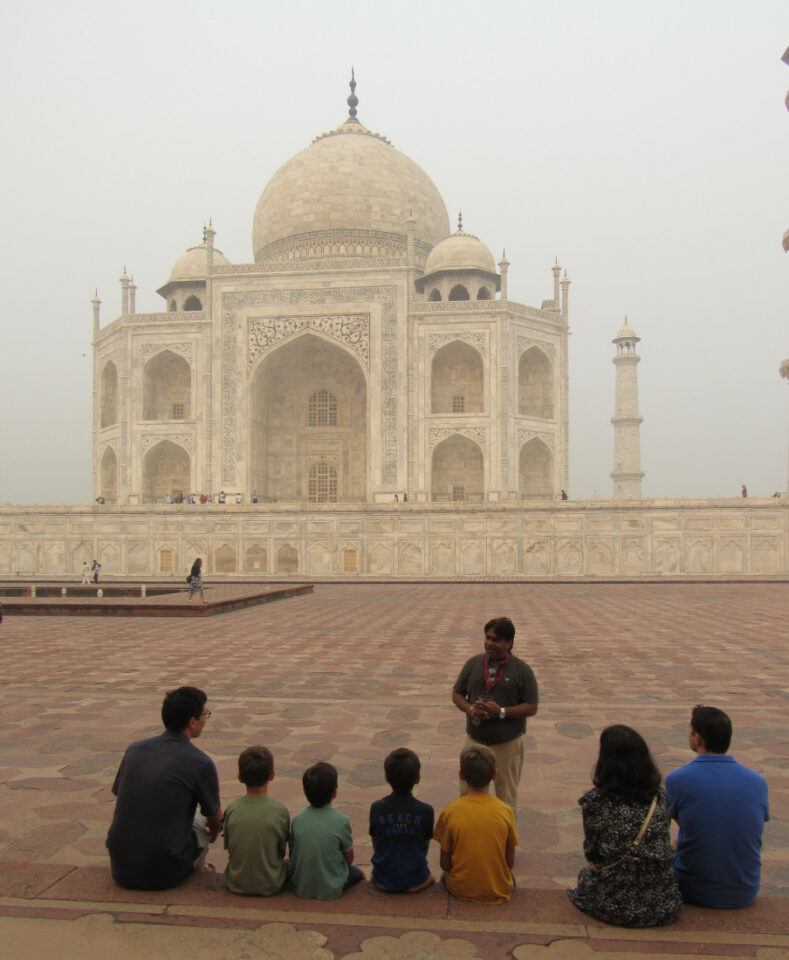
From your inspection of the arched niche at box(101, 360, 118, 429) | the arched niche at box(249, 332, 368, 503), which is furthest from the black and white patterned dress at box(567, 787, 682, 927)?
the arched niche at box(101, 360, 118, 429)

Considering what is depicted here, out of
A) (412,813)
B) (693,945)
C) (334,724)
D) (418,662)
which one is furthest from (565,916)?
(418,662)

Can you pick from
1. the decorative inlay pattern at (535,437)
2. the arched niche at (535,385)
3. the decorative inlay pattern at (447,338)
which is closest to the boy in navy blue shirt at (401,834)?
the decorative inlay pattern at (535,437)

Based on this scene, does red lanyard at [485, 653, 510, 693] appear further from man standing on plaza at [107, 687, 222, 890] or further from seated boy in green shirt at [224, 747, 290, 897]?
man standing on plaza at [107, 687, 222, 890]

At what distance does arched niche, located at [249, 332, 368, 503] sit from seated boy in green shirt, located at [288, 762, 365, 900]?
25.6 metres

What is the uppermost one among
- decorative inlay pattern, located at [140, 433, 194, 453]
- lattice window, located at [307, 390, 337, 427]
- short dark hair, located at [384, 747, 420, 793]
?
lattice window, located at [307, 390, 337, 427]

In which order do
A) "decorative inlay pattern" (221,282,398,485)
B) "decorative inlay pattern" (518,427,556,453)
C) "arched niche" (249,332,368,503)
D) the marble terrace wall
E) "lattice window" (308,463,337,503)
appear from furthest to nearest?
"lattice window" (308,463,337,503) < "arched niche" (249,332,368,503) < "decorative inlay pattern" (518,427,556,453) < "decorative inlay pattern" (221,282,398,485) < the marble terrace wall

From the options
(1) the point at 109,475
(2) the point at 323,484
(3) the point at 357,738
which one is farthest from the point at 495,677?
(1) the point at 109,475

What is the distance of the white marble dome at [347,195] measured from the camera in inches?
1182

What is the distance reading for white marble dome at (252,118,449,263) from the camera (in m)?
30.0

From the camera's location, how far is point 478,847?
2.55 metres

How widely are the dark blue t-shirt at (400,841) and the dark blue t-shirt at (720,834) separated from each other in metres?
0.76

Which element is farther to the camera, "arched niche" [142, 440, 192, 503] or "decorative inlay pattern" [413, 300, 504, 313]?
"arched niche" [142, 440, 192, 503]

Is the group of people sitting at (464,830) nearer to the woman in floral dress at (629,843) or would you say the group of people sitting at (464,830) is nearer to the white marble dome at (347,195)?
the woman in floral dress at (629,843)

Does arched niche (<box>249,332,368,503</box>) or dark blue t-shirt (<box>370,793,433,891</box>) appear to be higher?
arched niche (<box>249,332,368,503</box>)
